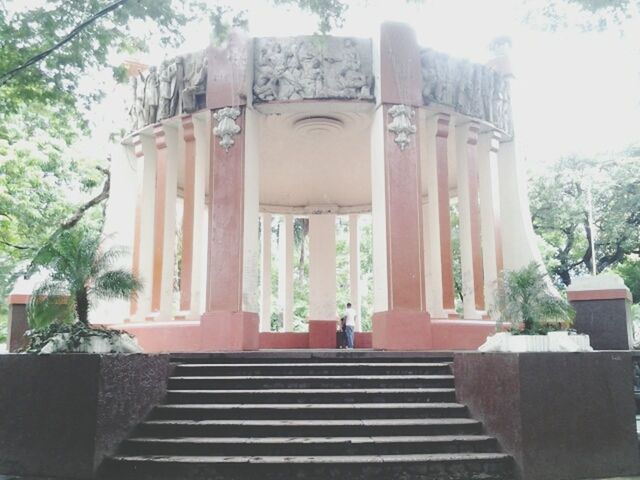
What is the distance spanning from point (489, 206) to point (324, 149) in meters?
4.11

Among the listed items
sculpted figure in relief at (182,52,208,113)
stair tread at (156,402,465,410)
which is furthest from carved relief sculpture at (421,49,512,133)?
stair tread at (156,402,465,410)

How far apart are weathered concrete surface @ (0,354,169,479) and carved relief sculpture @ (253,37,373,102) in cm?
675

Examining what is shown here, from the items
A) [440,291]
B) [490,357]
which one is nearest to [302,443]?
[490,357]

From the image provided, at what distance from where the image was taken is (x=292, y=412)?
21.0ft

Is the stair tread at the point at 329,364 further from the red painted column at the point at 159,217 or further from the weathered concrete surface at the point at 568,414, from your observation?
the red painted column at the point at 159,217

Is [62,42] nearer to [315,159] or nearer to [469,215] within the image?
[315,159]

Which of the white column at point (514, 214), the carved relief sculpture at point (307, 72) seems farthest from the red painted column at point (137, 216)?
the white column at point (514, 214)

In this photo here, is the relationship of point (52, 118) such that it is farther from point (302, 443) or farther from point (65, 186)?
point (65, 186)

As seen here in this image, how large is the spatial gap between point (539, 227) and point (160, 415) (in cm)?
1901

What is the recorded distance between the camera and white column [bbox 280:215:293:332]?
1675 cm

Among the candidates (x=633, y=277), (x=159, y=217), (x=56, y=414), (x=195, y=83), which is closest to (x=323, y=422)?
(x=56, y=414)

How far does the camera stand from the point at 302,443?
5.64m

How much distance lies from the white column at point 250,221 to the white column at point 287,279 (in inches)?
243

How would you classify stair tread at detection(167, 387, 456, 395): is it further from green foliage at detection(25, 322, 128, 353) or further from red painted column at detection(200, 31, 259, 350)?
red painted column at detection(200, 31, 259, 350)
